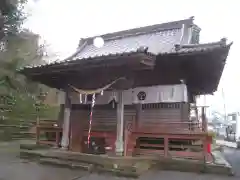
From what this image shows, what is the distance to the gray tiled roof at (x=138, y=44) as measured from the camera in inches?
546

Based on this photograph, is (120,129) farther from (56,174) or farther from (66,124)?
(56,174)

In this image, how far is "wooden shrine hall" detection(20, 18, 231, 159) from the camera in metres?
9.62

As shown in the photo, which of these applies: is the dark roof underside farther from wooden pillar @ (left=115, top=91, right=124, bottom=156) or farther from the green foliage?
the green foliage

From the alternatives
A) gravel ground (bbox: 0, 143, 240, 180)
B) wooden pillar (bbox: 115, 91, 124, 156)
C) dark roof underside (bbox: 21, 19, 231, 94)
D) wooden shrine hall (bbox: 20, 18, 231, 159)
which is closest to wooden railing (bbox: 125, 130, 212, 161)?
wooden shrine hall (bbox: 20, 18, 231, 159)

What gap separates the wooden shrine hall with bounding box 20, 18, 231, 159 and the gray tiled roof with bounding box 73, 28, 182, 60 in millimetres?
2296

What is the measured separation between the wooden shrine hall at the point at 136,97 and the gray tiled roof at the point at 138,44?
7.53ft

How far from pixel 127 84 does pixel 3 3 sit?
8.33 meters

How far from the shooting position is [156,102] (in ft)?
35.4

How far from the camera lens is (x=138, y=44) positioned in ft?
51.4

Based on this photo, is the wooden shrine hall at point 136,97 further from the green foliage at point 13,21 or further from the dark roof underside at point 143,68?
the green foliage at point 13,21

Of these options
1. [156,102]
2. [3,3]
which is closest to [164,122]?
[156,102]

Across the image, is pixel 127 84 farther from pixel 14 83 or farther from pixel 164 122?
pixel 14 83

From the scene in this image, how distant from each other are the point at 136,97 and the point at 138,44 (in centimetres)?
549

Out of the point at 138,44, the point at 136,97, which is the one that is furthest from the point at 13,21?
the point at 136,97
